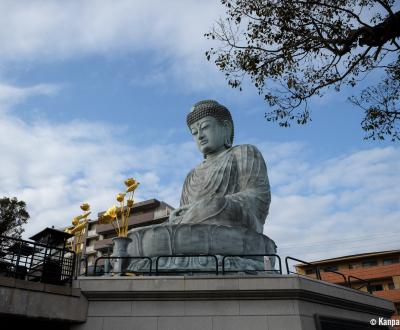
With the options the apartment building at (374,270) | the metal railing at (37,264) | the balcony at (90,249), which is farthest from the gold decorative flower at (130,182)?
the balcony at (90,249)

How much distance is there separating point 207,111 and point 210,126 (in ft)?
1.79

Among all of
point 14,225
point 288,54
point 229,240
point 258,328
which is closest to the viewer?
point 258,328

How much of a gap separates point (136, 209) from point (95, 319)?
3564 centimetres

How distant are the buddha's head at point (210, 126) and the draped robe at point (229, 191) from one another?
1.82 ft

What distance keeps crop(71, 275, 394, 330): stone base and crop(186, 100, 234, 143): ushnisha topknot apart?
8.70 m

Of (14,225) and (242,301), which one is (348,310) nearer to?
(242,301)

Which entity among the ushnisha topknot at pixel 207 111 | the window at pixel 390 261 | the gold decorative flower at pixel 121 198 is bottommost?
the gold decorative flower at pixel 121 198

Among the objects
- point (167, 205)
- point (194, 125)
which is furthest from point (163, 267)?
point (167, 205)

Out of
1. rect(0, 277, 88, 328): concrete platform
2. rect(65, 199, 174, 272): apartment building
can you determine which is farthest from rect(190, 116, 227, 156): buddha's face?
rect(65, 199, 174, 272): apartment building

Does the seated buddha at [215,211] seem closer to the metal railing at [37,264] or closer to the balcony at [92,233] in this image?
the metal railing at [37,264]

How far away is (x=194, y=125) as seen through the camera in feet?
51.2

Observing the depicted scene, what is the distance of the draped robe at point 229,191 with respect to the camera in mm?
11477

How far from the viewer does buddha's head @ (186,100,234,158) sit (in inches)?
600

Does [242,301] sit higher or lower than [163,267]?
lower
